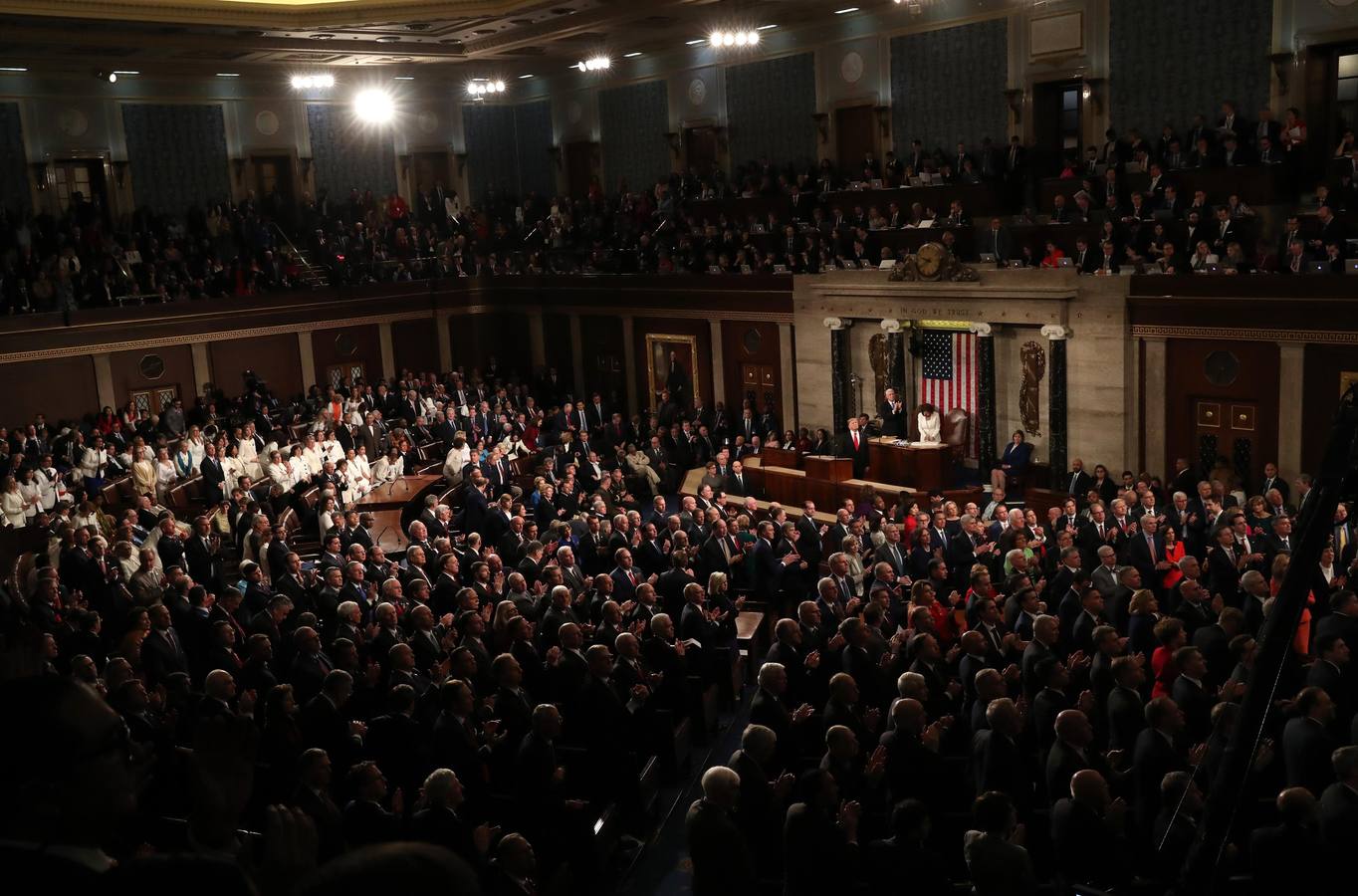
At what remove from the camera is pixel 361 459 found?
1844cm

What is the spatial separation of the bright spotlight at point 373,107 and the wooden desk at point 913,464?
17.4 meters

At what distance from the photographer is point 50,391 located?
21.9 m

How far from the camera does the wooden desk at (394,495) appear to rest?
18.0m

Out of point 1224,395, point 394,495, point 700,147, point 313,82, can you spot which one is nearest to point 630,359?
point 700,147

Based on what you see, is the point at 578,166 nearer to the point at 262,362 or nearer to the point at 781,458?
the point at 262,362

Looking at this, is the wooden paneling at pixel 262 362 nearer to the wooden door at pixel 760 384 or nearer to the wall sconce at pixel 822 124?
the wooden door at pixel 760 384

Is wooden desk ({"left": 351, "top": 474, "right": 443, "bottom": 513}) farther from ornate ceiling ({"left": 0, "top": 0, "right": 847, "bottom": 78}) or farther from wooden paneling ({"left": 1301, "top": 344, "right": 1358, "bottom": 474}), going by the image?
wooden paneling ({"left": 1301, "top": 344, "right": 1358, "bottom": 474})

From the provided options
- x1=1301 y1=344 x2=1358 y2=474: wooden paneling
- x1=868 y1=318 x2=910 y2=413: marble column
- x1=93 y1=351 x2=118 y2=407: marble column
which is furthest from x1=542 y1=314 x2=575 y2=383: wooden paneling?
x1=1301 y1=344 x2=1358 y2=474: wooden paneling

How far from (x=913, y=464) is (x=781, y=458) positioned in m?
2.58

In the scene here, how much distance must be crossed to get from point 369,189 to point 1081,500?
20.9 metres

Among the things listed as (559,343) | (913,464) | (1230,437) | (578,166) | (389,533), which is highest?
(578,166)

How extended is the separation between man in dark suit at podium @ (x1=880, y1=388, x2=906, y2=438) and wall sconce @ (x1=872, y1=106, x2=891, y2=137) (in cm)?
677

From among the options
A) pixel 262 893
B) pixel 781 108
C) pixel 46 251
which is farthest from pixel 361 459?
pixel 262 893

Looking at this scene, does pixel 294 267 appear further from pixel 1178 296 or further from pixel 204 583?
pixel 1178 296
